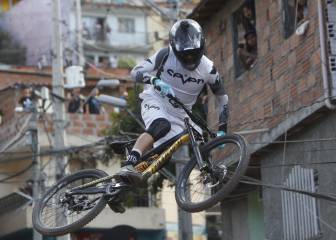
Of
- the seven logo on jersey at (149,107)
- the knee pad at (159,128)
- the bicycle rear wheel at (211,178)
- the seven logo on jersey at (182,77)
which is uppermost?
the seven logo on jersey at (182,77)

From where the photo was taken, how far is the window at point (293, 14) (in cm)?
1907

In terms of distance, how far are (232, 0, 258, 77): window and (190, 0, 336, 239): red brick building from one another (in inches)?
1.0

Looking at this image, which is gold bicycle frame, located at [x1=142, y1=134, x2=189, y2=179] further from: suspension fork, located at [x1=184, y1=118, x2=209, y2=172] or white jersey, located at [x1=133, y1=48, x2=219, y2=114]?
white jersey, located at [x1=133, y1=48, x2=219, y2=114]

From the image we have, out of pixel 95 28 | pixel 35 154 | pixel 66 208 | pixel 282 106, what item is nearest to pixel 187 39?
pixel 66 208

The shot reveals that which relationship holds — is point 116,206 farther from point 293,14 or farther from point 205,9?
point 205,9

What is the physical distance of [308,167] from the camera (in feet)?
60.7

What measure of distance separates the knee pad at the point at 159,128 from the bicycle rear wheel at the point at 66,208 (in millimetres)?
1040

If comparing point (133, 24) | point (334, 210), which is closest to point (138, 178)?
point (334, 210)

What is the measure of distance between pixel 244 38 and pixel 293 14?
7.70 feet

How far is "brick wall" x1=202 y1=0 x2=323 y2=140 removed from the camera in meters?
18.5

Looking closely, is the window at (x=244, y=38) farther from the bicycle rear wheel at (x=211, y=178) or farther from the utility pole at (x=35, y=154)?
the utility pole at (x=35, y=154)

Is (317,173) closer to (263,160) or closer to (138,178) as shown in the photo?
(263,160)

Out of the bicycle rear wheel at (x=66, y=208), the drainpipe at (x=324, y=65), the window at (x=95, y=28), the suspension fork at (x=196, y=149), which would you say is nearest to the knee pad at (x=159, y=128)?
the suspension fork at (x=196, y=149)

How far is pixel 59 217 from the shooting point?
15.0 metres
